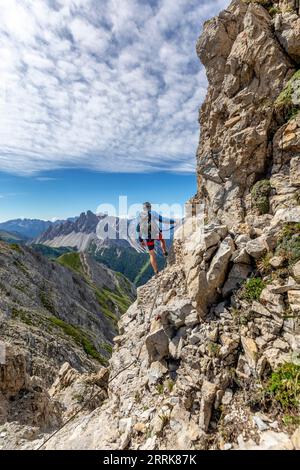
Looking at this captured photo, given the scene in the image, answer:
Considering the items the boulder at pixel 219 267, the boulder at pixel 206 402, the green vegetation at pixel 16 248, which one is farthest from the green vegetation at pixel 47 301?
the boulder at pixel 206 402

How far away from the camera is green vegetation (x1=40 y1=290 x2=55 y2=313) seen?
86.5m

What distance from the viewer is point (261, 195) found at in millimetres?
15430

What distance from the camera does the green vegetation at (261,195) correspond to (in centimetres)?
1505

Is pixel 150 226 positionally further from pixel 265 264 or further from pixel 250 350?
pixel 250 350

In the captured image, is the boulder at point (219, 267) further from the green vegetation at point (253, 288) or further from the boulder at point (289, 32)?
the boulder at point (289, 32)

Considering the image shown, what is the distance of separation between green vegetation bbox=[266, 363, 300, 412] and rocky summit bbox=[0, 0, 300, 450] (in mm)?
39

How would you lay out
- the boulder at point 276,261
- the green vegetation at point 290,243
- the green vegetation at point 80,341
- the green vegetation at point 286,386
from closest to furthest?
the green vegetation at point 286,386 < the green vegetation at point 290,243 < the boulder at point 276,261 < the green vegetation at point 80,341

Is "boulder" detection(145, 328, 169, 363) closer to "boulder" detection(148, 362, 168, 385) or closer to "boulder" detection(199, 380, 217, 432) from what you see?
"boulder" detection(148, 362, 168, 385)

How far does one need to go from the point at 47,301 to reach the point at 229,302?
89.3 meters

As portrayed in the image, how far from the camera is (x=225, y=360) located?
36.1 ft

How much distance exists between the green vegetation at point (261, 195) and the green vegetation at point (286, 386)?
29.3 ft

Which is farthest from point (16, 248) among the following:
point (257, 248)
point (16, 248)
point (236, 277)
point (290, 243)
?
point (290, 243)

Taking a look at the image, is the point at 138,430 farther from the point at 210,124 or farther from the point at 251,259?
the point at 210,124
